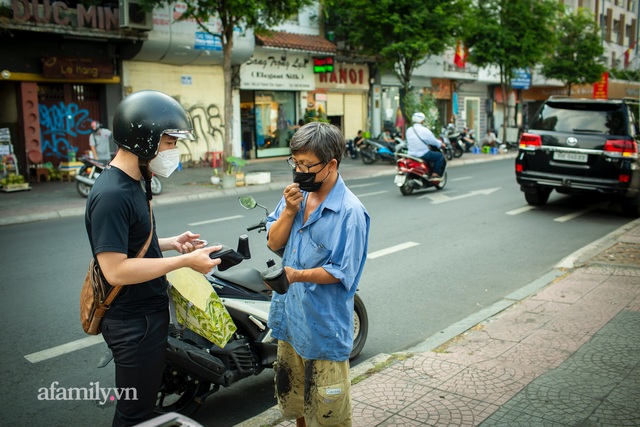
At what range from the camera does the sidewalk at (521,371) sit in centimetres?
355

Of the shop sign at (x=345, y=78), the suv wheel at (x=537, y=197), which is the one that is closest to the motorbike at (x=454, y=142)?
the shop sign at (x=345, y=78)

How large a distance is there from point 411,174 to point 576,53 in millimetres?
28592

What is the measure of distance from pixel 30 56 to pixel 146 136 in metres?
16.0

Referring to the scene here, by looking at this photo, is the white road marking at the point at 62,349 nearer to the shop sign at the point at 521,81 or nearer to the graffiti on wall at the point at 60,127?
the graffiti on wall at the point at 60,127

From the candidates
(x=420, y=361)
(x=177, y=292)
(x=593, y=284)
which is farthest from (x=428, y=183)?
(x=177, y=292)

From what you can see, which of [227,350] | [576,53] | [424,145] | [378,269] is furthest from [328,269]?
[576,53]

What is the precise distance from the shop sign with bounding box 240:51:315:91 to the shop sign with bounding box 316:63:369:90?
2.81 feet

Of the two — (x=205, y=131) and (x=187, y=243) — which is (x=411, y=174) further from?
(x=187, y=243)

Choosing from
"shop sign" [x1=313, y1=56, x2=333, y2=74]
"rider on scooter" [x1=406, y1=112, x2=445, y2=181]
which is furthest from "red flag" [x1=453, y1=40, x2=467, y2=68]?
"rider on scooter" [x1=406, y1=112, x2=445, y2=181]

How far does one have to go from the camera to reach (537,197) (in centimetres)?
1187

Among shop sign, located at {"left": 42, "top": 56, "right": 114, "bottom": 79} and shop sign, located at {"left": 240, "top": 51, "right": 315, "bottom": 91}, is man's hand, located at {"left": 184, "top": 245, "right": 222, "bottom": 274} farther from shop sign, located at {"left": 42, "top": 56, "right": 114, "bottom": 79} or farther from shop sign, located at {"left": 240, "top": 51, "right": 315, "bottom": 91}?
shop sign, located at {"left": 240, "top": 51, "right": 315, "bottom": 91}

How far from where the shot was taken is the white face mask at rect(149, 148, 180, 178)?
2.69 metres

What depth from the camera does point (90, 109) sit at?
18312mm

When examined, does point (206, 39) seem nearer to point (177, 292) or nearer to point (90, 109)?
point (90, 109)
